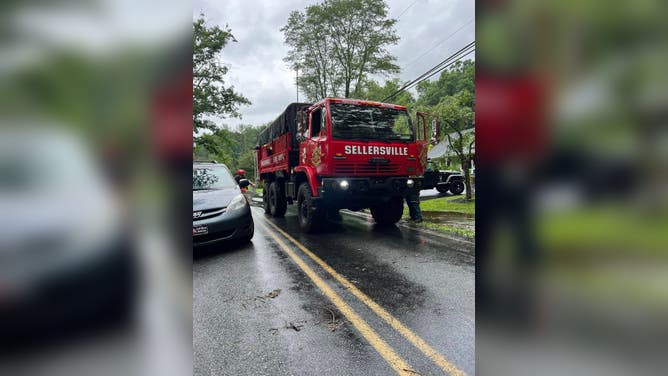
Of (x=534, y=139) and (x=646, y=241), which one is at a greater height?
(x=534, y=139)

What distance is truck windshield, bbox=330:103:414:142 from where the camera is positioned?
7.04m

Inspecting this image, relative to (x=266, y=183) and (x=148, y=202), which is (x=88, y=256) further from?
(x=266, y=183)

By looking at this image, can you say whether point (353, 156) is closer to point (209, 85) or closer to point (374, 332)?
point (374, 332)

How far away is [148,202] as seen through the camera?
0.52 metres

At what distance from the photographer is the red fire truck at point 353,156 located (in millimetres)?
6852

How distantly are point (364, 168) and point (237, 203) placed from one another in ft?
8.35

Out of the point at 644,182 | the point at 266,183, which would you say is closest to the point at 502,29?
the point at 644,182

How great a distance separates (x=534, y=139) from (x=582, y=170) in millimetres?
74

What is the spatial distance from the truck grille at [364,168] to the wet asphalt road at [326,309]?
154 cm

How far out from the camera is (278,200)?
10.6 m

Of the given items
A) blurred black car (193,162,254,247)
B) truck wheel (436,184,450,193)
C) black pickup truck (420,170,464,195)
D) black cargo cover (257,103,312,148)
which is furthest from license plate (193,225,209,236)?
truck wheel (436,184,450,193)

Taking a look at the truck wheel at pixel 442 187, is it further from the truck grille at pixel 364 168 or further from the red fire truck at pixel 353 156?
the truck grille at pixel 364 168

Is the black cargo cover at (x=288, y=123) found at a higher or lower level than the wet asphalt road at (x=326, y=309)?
higher

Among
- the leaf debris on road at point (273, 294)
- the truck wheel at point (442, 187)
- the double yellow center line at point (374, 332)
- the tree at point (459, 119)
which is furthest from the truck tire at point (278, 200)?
the truck wheel at point (442, 187)
